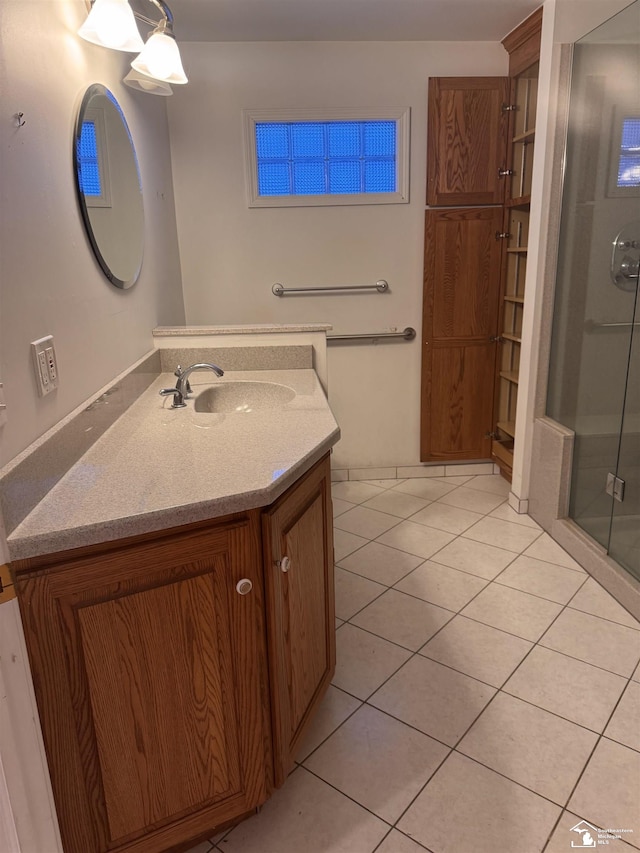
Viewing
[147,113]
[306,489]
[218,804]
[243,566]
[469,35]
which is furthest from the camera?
[469,35]

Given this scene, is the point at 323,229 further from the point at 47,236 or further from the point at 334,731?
the point at 334,731

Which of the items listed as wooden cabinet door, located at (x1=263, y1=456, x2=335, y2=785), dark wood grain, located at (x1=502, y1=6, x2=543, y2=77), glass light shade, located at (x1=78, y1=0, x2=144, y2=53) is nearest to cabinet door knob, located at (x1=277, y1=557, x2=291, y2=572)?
wooden cabinet door, located at (x1=263, y1=456, x2=335, y2=785)

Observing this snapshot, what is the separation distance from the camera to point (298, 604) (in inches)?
55.2

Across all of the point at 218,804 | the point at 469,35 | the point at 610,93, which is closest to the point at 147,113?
the point at 469,35

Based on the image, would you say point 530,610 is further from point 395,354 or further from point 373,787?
point 395,354

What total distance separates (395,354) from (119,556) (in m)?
2.58

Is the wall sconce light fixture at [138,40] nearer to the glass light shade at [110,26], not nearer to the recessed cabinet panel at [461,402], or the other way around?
the glass light shade at [110,26]

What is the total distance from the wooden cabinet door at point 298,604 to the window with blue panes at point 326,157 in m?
2.17

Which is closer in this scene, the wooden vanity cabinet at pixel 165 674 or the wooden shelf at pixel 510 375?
the wooden vanity cabinet at pixel 165 674

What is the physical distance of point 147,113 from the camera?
248 centimetres

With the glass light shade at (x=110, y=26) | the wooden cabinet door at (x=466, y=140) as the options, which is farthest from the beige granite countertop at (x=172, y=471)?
the wooden cabinet door at (x=466, y=140)

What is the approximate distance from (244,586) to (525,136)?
9.25 feet

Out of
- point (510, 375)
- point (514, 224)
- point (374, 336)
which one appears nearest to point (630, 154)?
point (514, 224)

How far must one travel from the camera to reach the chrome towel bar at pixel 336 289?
3.23 meters
